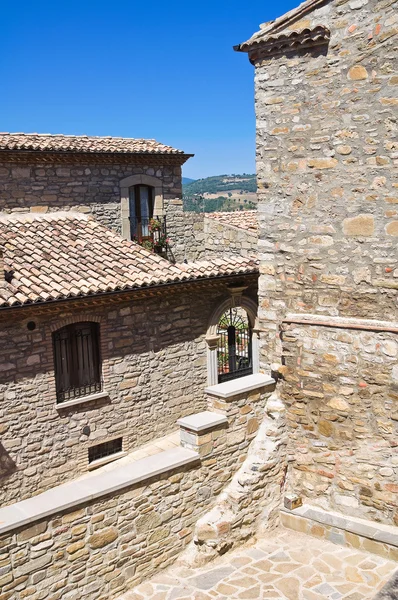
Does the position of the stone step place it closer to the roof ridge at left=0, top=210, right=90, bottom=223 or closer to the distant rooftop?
the roof ridge at left=0, top=210, right=90, bottom=223

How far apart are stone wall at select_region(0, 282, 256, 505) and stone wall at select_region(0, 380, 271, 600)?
303 cm

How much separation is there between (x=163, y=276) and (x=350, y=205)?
13.8 ft

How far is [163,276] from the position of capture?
36.8 feet

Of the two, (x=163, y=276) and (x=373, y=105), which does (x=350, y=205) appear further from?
(x=163, y=276)

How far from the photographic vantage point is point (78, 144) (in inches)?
569

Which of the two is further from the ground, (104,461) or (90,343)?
(90,343)

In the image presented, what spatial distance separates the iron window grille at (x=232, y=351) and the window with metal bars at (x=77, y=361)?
10.5 feet

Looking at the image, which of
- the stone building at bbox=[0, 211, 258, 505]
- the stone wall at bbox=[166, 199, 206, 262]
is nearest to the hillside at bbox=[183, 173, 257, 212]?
the stone wall at bbox=[166, 199, 206, 262]

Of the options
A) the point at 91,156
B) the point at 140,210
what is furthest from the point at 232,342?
the point at 91,156

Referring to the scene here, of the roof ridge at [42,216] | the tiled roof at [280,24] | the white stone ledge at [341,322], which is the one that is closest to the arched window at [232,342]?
the white stone ledge at [341,322]

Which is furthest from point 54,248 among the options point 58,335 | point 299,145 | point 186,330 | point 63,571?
point 63,571

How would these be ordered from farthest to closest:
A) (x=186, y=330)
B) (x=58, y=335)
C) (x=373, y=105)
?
(x=186, y=330), (x=58, y=335), (x=373, y=105)

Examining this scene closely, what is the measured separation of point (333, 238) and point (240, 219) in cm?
881

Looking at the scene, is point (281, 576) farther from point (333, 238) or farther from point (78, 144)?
point (78, 144)
